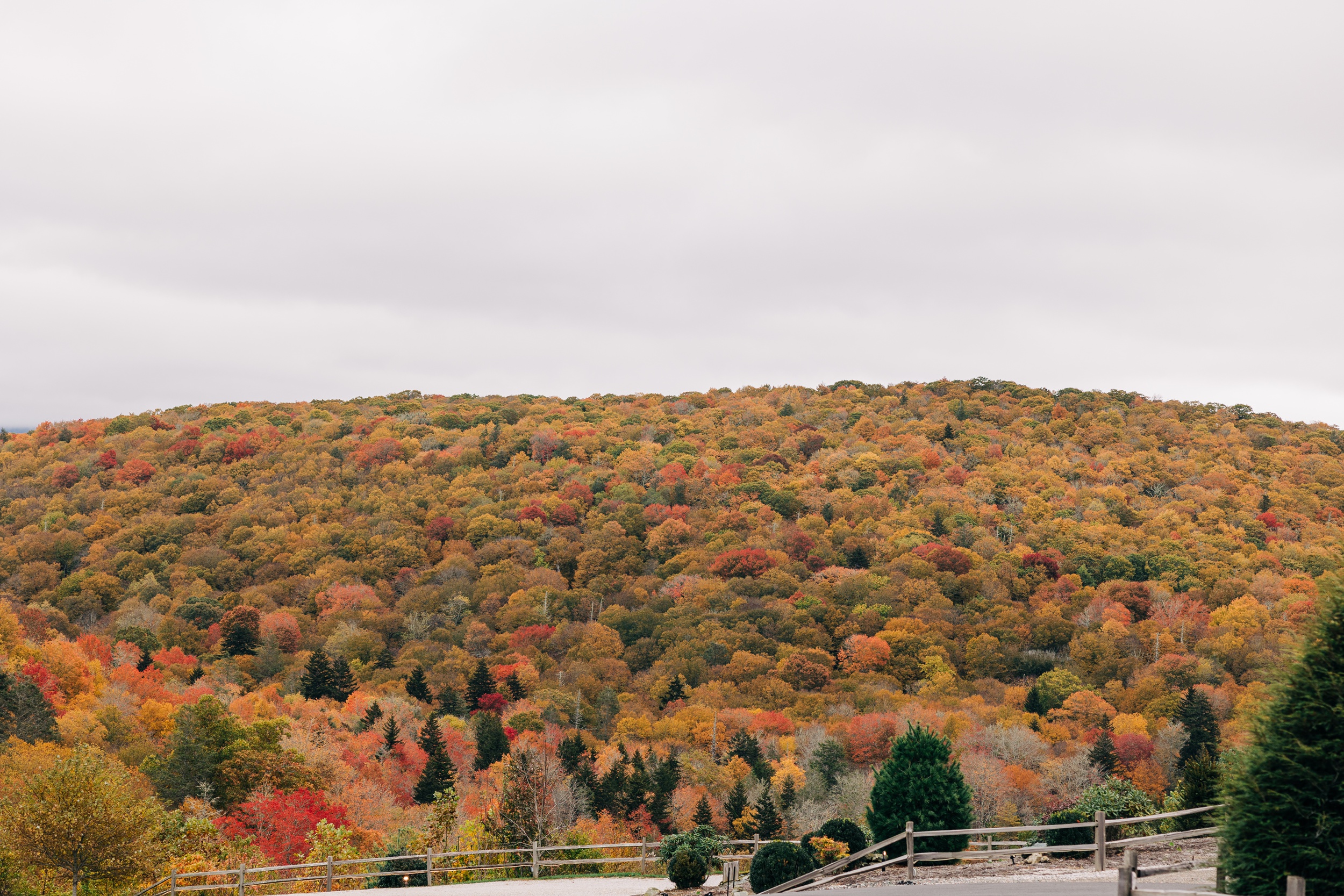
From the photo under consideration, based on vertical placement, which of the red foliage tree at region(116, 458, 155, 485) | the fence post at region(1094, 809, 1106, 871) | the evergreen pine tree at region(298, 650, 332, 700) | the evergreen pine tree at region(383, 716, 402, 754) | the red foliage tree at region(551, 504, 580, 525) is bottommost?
the evergreen pine tree at region(383, 716, 402, 754)

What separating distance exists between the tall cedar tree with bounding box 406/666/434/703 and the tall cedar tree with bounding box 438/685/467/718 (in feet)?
2.98

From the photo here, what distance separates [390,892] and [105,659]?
2362 inches

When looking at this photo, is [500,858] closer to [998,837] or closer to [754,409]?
[998,837]

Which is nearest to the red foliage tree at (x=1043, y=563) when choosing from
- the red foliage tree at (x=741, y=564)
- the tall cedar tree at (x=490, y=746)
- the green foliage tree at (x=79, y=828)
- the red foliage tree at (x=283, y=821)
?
the red foliage tree at (x=741, y=564)

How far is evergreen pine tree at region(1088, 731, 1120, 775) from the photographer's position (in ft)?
182

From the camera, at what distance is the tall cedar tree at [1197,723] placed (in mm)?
54375

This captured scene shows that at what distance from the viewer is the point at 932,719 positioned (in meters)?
63.8

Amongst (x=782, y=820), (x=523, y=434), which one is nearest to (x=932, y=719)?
(x=782, y=820)

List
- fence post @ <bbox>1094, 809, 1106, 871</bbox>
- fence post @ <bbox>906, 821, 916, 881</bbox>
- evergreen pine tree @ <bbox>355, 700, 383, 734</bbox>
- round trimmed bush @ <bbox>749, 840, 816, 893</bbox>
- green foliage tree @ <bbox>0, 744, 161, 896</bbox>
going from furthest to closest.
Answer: evergreen pine tree @ <bbox>355, 700, 383, 734</bbox>
green foliage tree @ <bbox>0, 744, 161, 896</bbox>
round trimmed bush @ <bbox>749, 840, 816, 893</bbox>
fence post @ <bbox>906, 821, 916, 881</bbox>
fence post @ <bbox>1094, 809, 1106, 871</bbox>

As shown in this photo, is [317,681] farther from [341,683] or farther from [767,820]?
[767,820]

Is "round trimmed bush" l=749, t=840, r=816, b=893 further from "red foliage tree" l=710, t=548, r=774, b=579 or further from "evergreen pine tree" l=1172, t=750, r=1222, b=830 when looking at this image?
"red foliage tree" l=710, t=548, r=774, b=579

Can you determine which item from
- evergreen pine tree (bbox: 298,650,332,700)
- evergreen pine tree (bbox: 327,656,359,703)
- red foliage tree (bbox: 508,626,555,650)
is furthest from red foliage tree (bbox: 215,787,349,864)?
red foliage tree (bbox: 508,626,555,650)

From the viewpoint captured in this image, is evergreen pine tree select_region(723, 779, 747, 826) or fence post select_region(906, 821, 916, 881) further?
evergreen pine tree select_region(723, 779, 747, 826)

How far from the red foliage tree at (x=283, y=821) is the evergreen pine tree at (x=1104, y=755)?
128 feet
